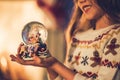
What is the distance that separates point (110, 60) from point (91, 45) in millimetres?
114

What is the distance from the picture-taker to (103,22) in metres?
1.30

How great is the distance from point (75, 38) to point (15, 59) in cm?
28

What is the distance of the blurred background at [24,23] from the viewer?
132 centimetres

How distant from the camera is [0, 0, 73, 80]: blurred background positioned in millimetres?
1316

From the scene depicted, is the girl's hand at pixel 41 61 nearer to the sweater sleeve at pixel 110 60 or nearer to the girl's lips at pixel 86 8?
the sweater sleeve at pixel 110 60

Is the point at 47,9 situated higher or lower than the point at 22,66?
higher

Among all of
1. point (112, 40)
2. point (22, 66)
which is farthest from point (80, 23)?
point (22, 66)

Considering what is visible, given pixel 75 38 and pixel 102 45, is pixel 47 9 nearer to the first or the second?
pixel 75 38

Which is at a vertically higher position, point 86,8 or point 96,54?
point 86,8

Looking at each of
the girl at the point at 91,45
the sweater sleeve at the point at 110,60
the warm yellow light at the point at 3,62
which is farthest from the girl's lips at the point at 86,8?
the warm yellow light at the point at 3,62

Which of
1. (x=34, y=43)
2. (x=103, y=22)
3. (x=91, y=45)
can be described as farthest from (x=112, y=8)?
(x=34, y=43)

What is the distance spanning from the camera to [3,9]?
1364mm

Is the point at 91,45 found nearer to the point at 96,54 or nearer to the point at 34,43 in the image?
the point at 96,54

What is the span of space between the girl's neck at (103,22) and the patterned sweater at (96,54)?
0.02 metres
